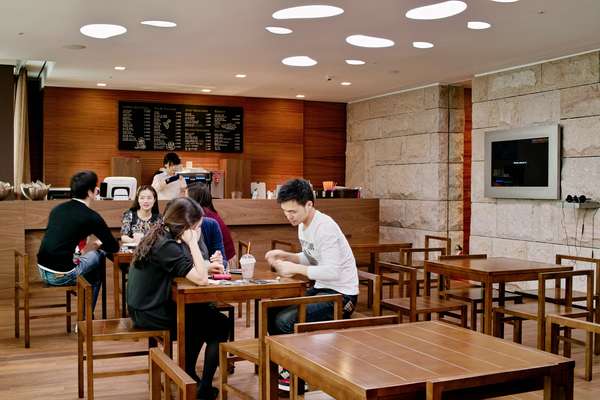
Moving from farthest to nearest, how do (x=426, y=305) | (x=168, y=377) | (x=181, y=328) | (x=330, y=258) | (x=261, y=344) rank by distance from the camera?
(x=426, y=305)
(x=330, y=258)
(x=181, y=328)
(x=261, y=344)
(x=168, y=377)

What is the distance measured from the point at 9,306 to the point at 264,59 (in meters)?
3.92

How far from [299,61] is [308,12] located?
7.43 ft

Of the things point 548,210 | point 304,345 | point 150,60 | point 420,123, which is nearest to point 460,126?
point 420,123

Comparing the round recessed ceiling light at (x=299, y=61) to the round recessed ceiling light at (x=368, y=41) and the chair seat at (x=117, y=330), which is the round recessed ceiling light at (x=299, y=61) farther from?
the chair seat at (x=117, y=330)

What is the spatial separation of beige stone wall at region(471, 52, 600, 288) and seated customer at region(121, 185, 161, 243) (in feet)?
14.6

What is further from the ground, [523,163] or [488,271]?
[523,163]

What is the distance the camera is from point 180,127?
35.5ft

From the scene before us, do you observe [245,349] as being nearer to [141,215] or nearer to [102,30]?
[141,215]

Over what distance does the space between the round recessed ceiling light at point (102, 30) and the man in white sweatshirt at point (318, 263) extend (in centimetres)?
327

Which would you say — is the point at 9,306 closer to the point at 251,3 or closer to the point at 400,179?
the point at 251,3

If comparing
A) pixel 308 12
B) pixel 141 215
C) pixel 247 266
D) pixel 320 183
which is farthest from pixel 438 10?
pixel 320 183

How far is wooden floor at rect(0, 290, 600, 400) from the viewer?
4207mm

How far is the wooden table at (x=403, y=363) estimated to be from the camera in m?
2.04

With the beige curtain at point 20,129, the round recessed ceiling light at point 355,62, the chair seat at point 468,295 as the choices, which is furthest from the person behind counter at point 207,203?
the beige curtain at point 20,129
